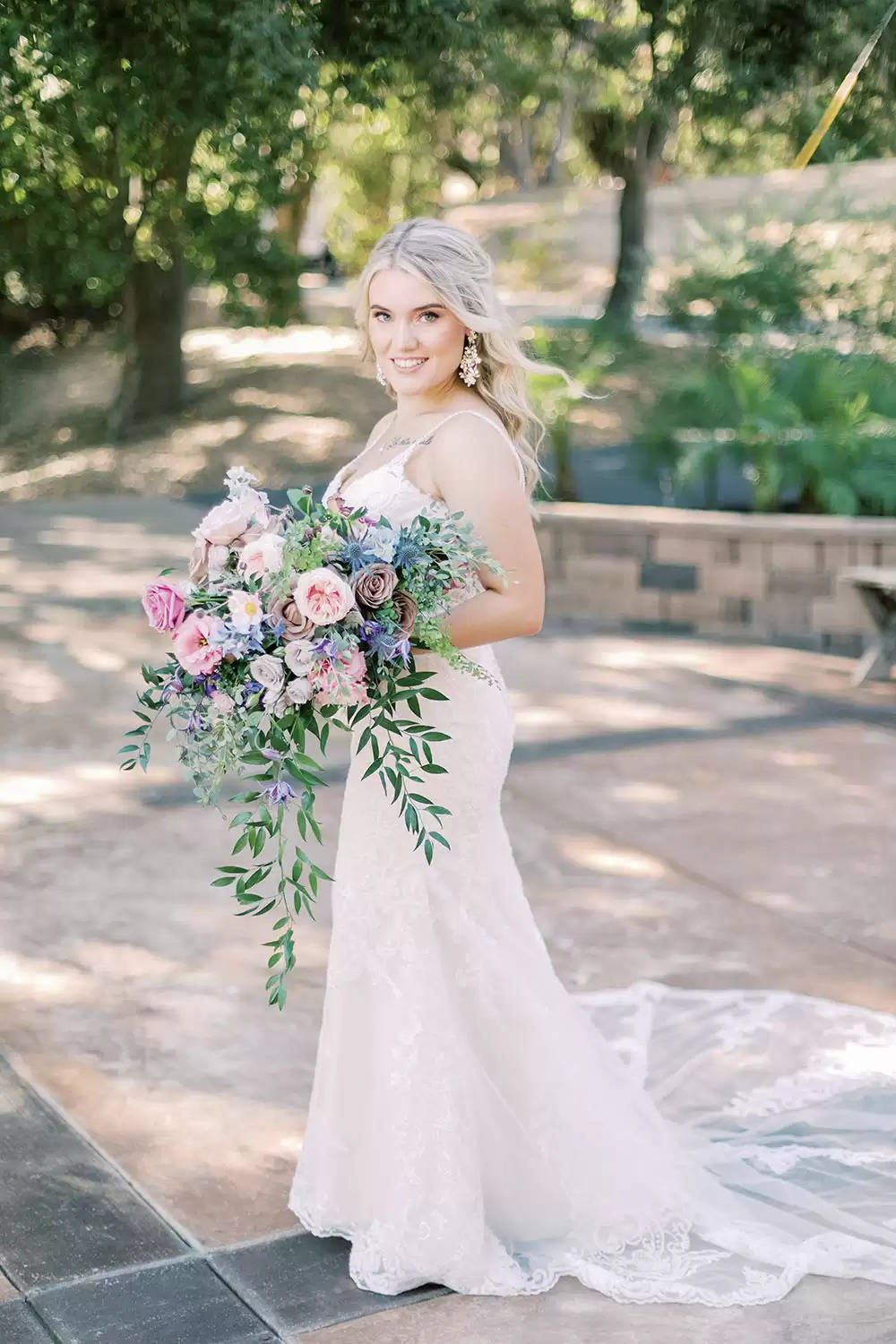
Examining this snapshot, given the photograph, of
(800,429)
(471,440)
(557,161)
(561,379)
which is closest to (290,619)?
(471,440)

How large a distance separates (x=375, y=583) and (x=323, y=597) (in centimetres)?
10

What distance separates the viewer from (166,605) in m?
3.00

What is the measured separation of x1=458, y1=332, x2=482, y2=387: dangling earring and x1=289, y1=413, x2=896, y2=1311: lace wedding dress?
0.64ft

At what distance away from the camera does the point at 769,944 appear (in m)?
5.37

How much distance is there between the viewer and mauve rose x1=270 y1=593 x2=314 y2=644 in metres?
2.86

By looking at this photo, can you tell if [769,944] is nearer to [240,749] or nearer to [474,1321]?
[474,1321]

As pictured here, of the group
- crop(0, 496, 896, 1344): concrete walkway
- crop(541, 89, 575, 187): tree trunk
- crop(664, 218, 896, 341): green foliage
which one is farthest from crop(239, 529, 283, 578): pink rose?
crop(541, 89, 575, 187): tree trunk

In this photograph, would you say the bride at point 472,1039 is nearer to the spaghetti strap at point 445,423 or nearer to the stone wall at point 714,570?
the spaghetti strap at point 445,423

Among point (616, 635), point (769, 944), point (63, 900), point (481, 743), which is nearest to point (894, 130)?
point (616, 635)

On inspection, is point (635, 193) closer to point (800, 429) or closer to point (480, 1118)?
point (800, 429)

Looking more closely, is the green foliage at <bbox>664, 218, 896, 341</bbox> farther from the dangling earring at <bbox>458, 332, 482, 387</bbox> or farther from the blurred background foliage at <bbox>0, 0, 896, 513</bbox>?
the dangling earring at <bbox>458, 332, 482, 387</bbox>

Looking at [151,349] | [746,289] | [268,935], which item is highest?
[151,349]

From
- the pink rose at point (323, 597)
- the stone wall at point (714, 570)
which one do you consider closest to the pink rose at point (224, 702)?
the pink rose at point (323, 597)

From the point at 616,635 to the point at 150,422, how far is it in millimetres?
9252
